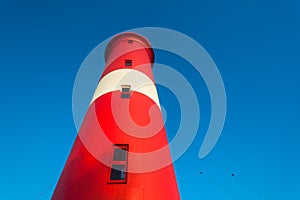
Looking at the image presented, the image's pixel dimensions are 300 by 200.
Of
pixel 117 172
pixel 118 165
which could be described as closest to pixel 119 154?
pixel 118 165

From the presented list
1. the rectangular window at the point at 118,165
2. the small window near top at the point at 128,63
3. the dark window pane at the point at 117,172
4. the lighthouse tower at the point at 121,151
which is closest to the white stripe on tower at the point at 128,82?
the lighthouse tower at the point at 121,151

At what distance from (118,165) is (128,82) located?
8.10 feet

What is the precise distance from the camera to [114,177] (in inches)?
159

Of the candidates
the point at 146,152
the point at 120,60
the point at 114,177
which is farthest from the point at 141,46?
the point at 114,177

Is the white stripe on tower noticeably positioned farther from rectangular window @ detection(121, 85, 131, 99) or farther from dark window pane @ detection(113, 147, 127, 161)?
dark window pane @ detection(113, 147, 127, 161)

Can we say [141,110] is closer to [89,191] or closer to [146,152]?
[146,152]

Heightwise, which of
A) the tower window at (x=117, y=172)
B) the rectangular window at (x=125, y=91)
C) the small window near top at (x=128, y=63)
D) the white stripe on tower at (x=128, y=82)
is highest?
the small window near top at (x=128, y=63)

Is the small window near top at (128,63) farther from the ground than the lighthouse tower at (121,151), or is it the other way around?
the small window near top at (128,63)

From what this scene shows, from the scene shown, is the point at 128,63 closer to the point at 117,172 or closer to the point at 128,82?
the point at 128,82

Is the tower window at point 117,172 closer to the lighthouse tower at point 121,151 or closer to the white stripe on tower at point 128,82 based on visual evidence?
the lighthouse tower at point 121,151

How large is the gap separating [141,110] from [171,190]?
1.88 metres

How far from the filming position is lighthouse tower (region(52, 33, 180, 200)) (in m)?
3.84

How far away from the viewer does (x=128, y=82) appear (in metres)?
5.97

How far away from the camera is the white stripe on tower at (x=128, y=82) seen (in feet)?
19.3
